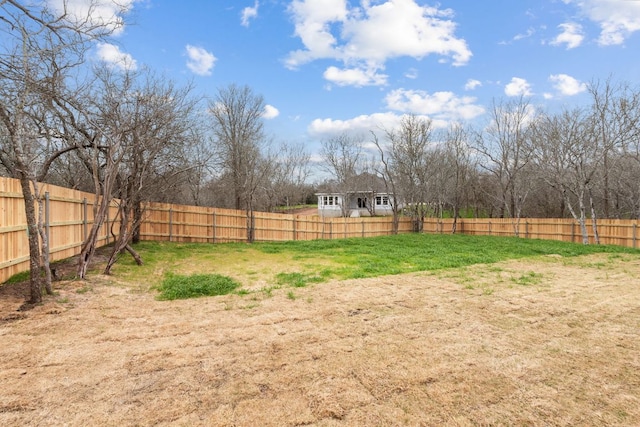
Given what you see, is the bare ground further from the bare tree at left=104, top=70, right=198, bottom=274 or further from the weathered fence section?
the bare tree at left=104, top=70, right=198, bottom=274

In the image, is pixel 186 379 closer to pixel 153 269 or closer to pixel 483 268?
pixel 153 269

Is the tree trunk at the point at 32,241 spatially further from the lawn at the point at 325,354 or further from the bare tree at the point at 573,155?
the bare tree at the point at 573,155

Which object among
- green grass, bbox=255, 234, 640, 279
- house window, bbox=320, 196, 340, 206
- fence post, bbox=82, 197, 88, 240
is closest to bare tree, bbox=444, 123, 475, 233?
green grass, bbox=255, 234, 640, 279

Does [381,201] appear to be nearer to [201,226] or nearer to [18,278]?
[201,226]

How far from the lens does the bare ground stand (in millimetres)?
2279

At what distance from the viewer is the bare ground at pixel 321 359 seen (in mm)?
2279

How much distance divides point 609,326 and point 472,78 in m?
13.1

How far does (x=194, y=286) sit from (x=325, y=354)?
3.52 m

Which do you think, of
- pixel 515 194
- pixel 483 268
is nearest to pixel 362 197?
pixel 515 194

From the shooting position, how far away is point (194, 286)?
5.93m

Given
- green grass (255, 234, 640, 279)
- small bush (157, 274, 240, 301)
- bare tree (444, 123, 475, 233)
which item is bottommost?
green grass (255, 234, 640, 279)

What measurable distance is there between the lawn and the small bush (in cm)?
16

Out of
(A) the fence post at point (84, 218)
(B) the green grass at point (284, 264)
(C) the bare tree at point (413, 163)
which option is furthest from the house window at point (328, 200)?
(A) the fence post at point (84, 218)

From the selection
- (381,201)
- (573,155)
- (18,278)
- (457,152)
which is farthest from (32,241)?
(381,201)
